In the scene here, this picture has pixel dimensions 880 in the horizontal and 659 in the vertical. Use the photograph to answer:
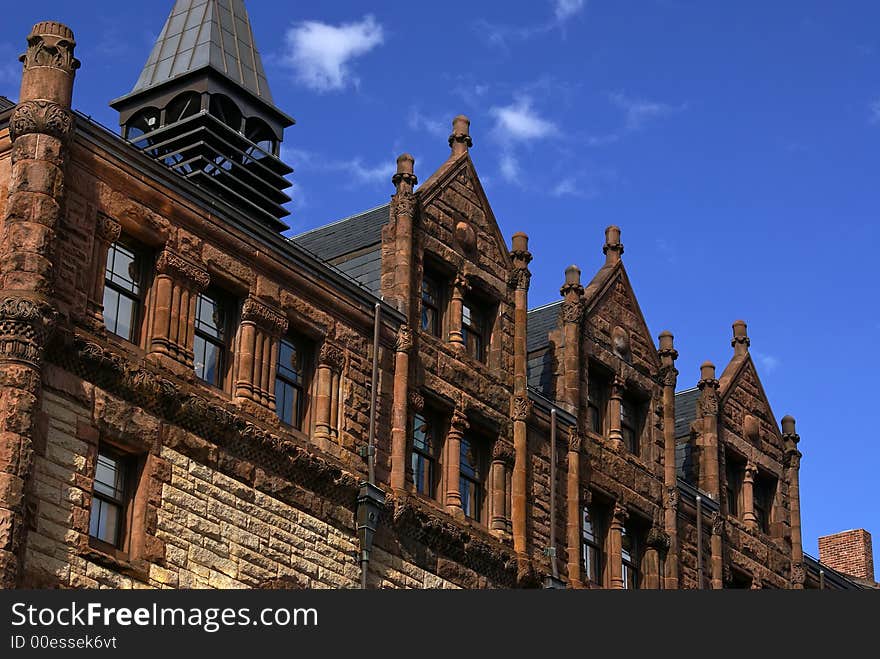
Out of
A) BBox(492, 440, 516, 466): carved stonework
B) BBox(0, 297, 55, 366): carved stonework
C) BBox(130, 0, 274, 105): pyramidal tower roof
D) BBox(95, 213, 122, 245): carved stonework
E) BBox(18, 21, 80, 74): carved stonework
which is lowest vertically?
BBox(0, 297, 55, 366): carved stonework

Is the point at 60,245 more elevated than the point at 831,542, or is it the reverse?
the point at 831,542

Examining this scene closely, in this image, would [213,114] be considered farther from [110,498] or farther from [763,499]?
[763,499]

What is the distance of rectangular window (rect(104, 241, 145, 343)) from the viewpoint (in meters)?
36.0

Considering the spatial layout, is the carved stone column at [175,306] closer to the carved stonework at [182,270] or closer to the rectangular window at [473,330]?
the carved stonework at [182,270]

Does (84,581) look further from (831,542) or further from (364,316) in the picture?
(831,542)

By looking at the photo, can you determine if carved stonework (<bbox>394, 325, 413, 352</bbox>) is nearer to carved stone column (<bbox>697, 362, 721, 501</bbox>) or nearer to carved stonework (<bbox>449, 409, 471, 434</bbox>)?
carved stonework (<bbox>449, 409, 471, 434</bbox>)

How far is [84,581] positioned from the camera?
33.0 meters

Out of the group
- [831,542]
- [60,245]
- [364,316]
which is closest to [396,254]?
[364,316]

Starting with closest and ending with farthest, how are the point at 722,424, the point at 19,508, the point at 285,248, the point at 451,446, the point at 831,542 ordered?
the point at 19,508 < the point at 285,248 < the point at 451,446 < the point at 722,424 < the point at 831,542

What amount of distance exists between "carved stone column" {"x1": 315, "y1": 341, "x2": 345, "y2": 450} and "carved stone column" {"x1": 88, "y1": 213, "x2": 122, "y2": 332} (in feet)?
18.4

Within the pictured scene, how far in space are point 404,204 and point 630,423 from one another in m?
9.81

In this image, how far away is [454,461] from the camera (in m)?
42.3

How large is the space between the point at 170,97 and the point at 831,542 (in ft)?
107

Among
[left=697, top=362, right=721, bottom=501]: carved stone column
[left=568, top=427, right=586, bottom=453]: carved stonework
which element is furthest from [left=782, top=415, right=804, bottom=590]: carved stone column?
[left=568, top=427, right=586, bottom=453]: carved stonework
